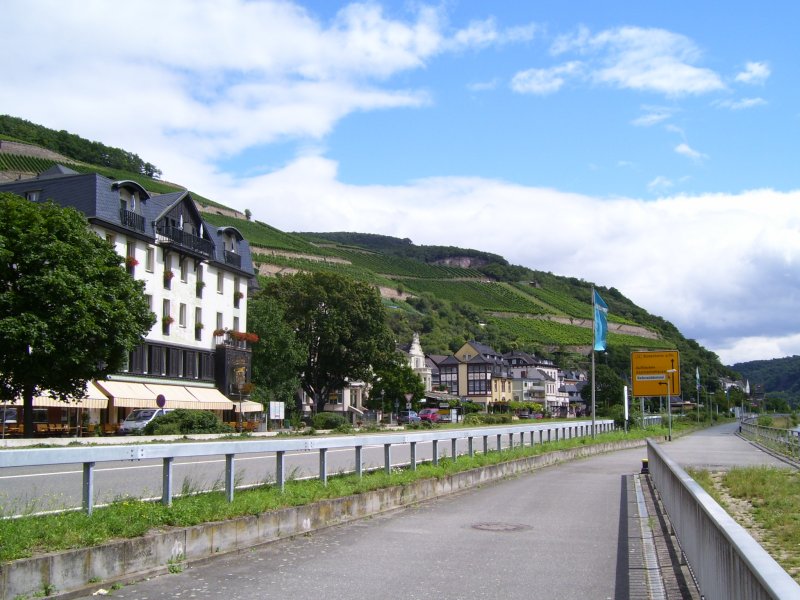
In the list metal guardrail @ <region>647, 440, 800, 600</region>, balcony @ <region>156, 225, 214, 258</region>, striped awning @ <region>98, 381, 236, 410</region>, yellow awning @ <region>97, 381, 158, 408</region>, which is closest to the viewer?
metal guardrail @ <region>647, 440, 800, 600</region>

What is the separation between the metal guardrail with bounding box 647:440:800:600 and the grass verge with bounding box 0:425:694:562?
14.9ft

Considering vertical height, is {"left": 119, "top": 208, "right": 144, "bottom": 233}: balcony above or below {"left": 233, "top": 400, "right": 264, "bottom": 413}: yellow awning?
above

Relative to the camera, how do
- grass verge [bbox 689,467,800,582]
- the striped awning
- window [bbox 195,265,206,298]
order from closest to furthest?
grass verge [bbox 689,467,800,582] < the striped awning < window [bbox 195,265,206,298]

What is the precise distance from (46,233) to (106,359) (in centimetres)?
558

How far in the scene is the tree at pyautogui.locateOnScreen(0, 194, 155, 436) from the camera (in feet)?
105

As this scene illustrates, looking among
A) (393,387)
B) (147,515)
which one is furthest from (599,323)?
(393,387)

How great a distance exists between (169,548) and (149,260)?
43.7m

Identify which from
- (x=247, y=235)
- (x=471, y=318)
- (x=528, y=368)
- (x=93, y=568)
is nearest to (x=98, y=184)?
(x=93, y=568)

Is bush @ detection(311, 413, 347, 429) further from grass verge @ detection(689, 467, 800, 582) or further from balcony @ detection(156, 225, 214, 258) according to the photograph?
grass verge @ detection(689, 467, 800, 582)

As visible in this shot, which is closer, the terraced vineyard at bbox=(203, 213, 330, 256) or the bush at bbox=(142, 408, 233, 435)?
the bush at bbox=(142, 408, 233, 435)

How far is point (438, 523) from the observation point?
11.9 metres

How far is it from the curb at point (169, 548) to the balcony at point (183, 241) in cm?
3993

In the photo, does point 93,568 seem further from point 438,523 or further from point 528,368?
point 528,368

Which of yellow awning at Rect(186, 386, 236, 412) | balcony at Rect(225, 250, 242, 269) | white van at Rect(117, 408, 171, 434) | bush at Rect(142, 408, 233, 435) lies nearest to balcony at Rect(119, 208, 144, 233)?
yellow awning at Rect(186, 386, 236, 412)
